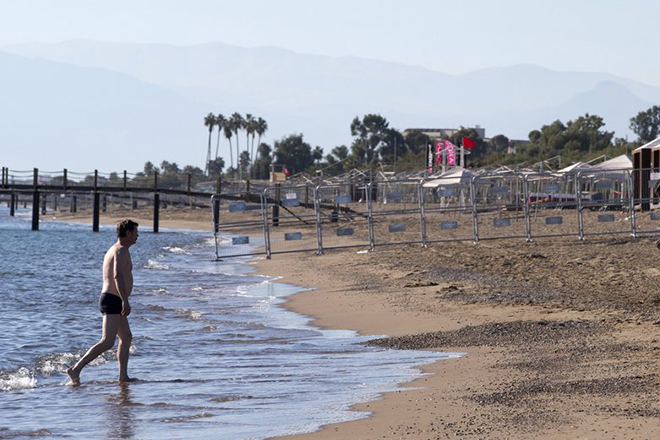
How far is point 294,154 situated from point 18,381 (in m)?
150

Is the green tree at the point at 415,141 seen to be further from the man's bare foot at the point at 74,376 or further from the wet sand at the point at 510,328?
the man's bare foot at the point at 74,376

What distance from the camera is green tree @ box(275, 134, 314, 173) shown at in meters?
159

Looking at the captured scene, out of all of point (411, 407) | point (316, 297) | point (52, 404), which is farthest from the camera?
point (316, 297)

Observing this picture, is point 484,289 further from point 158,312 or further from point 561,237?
point 561,237

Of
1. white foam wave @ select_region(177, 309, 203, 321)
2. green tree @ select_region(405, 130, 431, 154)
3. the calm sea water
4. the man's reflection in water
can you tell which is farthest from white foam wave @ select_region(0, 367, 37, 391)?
green tree @ select_region(405, 130, 431, 154)

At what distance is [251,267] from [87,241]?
26605 millimetres

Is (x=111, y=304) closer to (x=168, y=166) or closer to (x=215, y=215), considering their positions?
(x=215, y=215)

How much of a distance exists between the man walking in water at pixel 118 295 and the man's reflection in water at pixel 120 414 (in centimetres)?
44

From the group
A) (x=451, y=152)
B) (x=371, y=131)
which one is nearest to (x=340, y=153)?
(x=371, y=131)

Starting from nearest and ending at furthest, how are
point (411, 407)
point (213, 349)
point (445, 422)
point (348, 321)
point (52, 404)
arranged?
1. point (445, 422)
2. point (411, 407)
3. point (52, 404)
4. point (213, 349)
5. point (348, 321)

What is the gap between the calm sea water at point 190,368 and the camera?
27.9 feet

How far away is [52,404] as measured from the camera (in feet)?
31.8

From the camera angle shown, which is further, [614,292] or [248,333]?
[614,292]

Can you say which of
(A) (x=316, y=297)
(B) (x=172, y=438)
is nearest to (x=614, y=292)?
(A) (x=316, y=297)
